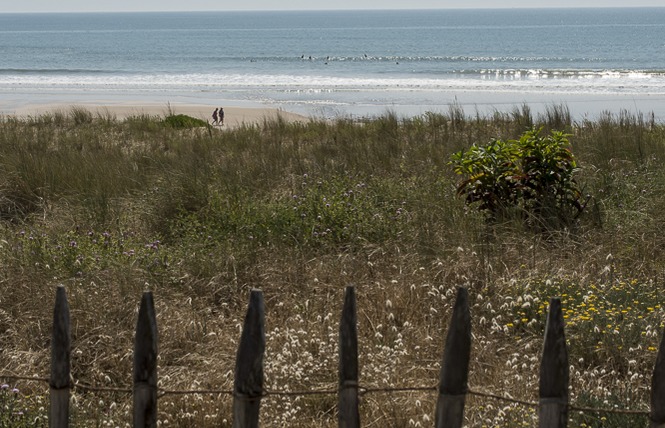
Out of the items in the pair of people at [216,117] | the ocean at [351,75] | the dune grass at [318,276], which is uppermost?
the ocean at [351,75]

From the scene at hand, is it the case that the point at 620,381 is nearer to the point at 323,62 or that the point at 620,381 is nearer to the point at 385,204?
the point at 385,204

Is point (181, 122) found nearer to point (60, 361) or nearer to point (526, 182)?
point (526, 182)

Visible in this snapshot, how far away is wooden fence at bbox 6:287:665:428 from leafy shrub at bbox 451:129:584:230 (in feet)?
14.0

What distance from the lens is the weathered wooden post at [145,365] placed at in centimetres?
296

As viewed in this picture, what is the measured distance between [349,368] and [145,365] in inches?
26.9

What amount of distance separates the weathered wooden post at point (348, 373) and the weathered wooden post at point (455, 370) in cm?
28

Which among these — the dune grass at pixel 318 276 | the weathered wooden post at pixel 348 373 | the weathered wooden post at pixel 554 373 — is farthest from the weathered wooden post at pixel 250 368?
the dune grass at pixel 318 276

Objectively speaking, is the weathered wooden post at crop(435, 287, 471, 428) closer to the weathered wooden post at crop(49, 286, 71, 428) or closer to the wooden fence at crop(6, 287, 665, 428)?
the wooden fence at crop(6, 287, 665, 428)

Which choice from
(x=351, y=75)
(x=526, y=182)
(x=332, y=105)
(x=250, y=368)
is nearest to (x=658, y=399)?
(x=250, y=368)

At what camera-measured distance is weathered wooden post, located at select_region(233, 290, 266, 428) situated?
289cm

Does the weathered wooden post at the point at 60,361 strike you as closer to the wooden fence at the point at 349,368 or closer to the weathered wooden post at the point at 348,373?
the wooden fence at the point at 349,368

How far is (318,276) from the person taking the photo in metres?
6.17

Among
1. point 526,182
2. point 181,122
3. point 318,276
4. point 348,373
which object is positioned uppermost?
point 181,122

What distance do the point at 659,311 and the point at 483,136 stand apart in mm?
7309
